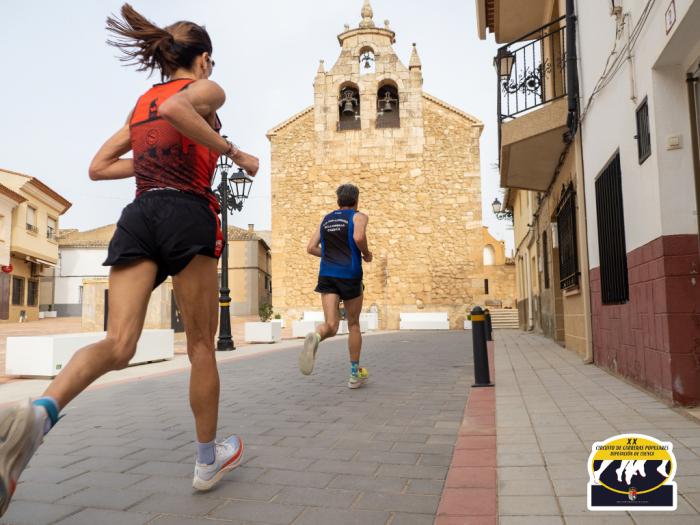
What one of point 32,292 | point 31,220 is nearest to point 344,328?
point 31,220

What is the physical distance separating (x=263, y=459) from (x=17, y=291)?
3540cm

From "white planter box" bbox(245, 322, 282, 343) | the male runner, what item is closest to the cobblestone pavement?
the male runner

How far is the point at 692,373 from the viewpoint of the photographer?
3.95 metres

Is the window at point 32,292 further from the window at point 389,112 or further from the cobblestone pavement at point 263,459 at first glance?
the cobblestone pavement at point 263,459

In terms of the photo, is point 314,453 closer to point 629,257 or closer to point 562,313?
point 629,257

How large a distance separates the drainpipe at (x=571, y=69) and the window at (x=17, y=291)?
33.1 meters

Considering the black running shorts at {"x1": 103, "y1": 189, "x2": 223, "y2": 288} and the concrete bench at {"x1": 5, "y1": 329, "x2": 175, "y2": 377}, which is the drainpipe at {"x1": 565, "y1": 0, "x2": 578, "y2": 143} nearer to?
the black running shorts at {"x1": 103, "y1": 189, "x2": 223, "y2": 288}

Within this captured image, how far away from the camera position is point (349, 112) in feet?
80.1

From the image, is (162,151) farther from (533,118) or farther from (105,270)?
(105,270)

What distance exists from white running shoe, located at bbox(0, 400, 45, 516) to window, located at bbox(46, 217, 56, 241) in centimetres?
3910

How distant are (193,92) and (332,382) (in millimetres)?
4221

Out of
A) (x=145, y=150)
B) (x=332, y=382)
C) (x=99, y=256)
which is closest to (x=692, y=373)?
(x=332, y=382)

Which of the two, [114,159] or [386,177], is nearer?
[114,159]

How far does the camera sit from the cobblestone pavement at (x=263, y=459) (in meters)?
2.23
